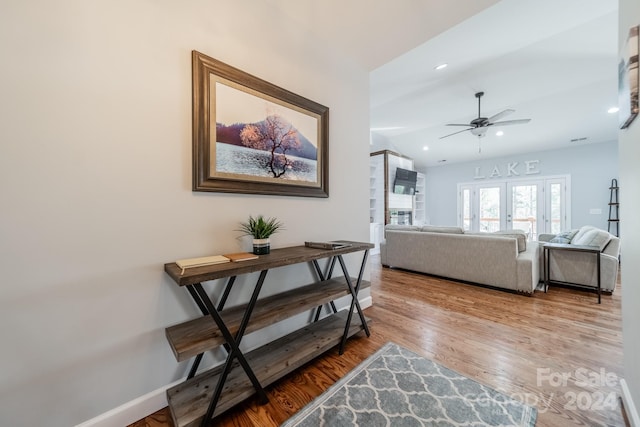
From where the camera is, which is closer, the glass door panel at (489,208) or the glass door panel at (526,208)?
the glass door panel at (526,208)

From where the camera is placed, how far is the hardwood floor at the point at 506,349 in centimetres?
131

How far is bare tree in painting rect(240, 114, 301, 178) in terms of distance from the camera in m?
1.63

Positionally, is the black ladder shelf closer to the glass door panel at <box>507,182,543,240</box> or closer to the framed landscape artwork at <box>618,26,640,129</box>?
the glass door panel at <box>507,182,543,240</box>

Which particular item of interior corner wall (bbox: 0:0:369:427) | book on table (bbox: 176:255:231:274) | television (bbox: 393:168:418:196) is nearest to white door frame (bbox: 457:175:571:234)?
television (bbox: 393:168:418:196)

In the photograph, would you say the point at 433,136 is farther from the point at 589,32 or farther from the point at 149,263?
the point at 149,263

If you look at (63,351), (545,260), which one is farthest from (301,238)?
(545,260)

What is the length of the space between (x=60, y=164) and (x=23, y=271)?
18.4 inches

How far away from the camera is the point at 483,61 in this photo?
3.16 m

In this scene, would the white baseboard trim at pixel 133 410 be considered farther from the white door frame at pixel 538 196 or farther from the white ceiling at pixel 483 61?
the white door frame at pixel 538 196

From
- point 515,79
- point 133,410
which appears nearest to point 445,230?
point 515,79

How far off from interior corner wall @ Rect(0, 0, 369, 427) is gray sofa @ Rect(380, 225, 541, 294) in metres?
3.20

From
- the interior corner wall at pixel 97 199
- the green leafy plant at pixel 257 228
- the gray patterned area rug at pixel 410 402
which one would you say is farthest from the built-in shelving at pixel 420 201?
the interior corner wall at pixel 97 199

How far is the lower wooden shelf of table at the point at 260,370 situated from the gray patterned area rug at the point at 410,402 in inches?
9.6

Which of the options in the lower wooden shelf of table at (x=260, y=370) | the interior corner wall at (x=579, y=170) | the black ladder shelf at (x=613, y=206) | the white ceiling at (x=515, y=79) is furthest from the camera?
the interior corner wall at (x=579, y=170)
